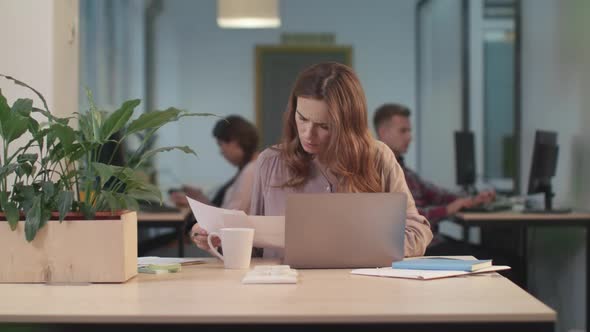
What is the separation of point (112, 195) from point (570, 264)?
379 centimetres

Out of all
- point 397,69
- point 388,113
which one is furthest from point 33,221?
point 397,69

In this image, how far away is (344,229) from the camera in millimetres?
2361

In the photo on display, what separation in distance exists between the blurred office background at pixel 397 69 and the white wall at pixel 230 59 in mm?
13

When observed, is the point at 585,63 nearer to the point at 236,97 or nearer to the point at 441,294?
the point at 441,294

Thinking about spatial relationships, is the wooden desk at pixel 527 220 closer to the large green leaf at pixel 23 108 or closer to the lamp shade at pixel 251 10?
the lamp shade at pixel 251 10

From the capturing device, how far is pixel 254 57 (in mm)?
9984

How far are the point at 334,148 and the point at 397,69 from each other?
740 cm

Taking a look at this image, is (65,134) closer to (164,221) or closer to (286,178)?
(286,178)

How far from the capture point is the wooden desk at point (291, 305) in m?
1.73

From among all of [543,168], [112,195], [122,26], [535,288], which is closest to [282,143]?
[112,195]

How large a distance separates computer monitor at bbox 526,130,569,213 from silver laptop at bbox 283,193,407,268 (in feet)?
9.93

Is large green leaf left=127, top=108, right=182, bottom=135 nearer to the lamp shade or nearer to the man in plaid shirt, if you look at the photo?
the man in plaid shirt

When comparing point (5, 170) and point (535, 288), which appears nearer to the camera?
point (5, 170)

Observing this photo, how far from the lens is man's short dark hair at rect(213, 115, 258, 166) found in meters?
5.77
